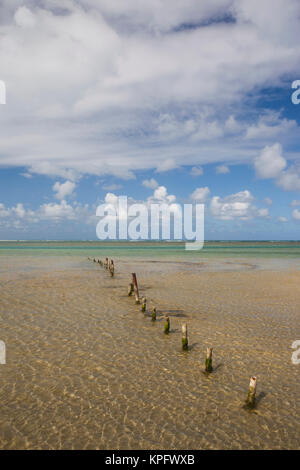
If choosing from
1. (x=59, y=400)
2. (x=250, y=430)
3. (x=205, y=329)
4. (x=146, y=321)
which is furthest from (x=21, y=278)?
(x=250, y=430)

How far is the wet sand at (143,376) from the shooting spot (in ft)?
28.8

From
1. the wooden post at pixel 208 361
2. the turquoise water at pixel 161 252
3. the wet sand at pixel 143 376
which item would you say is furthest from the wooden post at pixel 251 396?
the turquoise water at pixel 161 252

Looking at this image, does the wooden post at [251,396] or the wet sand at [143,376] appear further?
the wooden post at [251,396]

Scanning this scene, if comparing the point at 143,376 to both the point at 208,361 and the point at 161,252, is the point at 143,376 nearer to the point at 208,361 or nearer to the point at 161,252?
the point at 208,361

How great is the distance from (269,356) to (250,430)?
5.54m

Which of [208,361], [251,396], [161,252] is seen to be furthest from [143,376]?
[161,252]

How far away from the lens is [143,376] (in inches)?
472

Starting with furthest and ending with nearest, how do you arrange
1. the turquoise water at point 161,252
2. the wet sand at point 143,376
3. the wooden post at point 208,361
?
1. the turquoise water at point 161,252
2. the wooden post at point 208,361
3. the wet sand at point 143,376

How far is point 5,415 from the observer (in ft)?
31.0

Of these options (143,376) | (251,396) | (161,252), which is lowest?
(143,376)

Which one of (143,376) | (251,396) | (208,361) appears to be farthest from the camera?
(208,361)

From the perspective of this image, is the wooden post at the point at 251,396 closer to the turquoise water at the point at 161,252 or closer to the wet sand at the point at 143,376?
the wet sand at the point at 143,376

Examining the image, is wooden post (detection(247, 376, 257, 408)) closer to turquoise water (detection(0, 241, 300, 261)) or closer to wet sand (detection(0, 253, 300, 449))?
wet sand (detection(0, 253, 300, 449))

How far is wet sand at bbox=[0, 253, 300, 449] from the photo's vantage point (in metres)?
8.77
